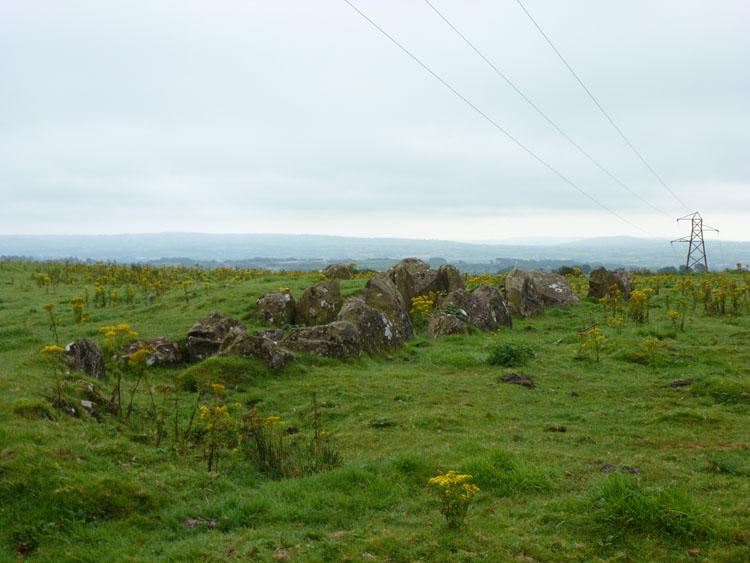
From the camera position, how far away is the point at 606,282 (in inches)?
1182

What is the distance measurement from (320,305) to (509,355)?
8450 mm

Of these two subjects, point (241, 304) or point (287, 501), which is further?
point (241, 304)

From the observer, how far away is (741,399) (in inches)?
463

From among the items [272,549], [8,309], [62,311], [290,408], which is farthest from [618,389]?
[8,309]

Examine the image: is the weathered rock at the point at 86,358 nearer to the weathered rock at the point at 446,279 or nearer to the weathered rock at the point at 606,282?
the weathered rock at the point at 446,279

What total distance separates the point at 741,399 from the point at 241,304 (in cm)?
2037

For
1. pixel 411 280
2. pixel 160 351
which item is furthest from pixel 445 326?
pixel 160 351

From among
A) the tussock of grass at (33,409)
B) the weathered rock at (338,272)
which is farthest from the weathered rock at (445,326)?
the tussock of grass at (33,409)

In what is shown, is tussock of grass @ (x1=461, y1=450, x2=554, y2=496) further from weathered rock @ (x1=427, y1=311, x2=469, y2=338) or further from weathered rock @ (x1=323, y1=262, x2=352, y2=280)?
weathered rock @ (x1=323, y1=262, x2=352, y2=280)

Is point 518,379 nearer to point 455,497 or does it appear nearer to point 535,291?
point 455,497

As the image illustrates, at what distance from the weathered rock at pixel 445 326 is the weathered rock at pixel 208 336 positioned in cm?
891

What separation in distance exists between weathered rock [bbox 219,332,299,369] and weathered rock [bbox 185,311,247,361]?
92 centimetres

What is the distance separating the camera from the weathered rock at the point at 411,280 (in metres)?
26.0

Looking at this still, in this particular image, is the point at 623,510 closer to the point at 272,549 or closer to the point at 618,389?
the point at 272,549
